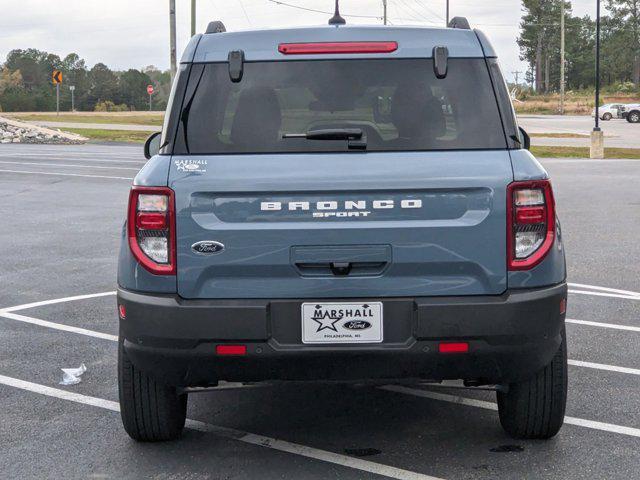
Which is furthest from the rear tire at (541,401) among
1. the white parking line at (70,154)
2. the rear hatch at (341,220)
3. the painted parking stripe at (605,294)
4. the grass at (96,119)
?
the grass at (96,119)

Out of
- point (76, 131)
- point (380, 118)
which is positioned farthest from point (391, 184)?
point (76, 131)

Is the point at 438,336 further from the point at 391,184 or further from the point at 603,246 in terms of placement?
the point at 603,246

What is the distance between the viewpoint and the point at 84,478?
4422mm

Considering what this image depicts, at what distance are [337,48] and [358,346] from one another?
1.31 m

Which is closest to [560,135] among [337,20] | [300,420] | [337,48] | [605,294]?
[605,294]

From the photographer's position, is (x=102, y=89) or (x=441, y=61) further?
(x=102, y=89)

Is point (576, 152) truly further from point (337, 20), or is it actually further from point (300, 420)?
point (300, 420)

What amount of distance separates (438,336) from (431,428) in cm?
112

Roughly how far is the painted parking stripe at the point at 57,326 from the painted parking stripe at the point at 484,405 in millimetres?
2440

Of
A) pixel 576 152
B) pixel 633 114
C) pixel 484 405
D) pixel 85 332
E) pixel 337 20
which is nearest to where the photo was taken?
pixel 337 20

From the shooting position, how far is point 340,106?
4.43 metres

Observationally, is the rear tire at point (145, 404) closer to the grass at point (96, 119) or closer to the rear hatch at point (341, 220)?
the rear hatch at point (341, 220)

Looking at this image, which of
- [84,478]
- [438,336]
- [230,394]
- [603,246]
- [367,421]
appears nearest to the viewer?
[438,336]

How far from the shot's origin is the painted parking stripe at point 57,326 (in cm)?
739
